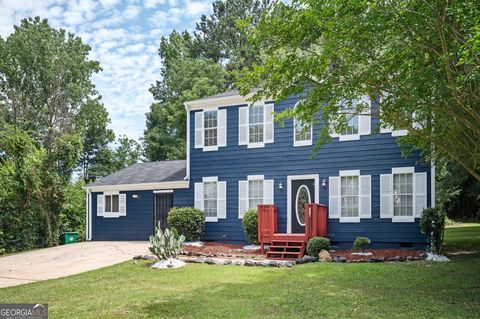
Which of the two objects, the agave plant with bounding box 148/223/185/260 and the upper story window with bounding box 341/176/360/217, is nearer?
the agave plant with bounding box 148/223/185/260

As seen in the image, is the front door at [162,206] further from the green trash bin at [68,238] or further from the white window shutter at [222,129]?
the green trash bin at [68,238]

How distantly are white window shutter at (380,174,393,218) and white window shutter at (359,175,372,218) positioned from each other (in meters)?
0.36

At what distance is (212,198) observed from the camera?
1756 cm

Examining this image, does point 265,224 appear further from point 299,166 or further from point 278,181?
point 299,166

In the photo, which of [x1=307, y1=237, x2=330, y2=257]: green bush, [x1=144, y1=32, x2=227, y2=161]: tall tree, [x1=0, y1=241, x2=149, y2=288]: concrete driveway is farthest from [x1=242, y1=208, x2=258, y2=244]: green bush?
[x1=144, y1=32, x2=227, y2=161]: tall tree

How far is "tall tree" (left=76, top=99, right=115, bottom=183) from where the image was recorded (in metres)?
36.9

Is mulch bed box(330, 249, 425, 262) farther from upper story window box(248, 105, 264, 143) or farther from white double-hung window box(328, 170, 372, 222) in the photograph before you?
upper story window box(248, 105, 264, 143)

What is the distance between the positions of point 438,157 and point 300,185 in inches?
198

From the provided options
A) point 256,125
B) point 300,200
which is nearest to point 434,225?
Answer: point 300,200

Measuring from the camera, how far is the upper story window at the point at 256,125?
1659cm

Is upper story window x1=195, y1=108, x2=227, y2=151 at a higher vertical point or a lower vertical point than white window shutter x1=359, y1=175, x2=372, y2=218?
higher

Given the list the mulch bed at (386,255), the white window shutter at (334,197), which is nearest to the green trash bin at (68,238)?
the white window shutter at (334,197)

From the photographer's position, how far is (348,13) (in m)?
7.58

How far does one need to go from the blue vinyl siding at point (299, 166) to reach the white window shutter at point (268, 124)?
0.20 meters
